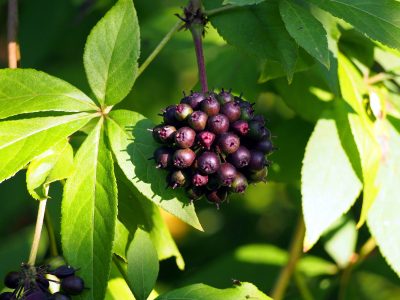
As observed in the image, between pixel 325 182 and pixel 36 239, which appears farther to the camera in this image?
pixel 325 182

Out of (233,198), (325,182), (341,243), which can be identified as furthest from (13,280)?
(233,198)

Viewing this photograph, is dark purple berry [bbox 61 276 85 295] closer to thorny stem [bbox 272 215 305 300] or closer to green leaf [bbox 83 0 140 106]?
green leaf [bbox 83 0 140 106]

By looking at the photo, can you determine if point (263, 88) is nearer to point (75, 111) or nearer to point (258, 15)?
point (258, 15)

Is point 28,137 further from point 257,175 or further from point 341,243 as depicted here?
point 341,243

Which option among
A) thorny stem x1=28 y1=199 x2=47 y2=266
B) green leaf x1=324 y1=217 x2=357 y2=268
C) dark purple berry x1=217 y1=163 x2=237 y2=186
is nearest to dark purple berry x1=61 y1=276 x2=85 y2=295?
thorny stem x1=28 y1=199 x2=47 y2=266

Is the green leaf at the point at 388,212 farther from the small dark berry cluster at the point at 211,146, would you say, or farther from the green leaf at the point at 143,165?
the green leaf at the point at 143,165

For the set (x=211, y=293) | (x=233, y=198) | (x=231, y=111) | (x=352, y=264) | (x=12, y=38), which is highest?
(x=231, y=111)

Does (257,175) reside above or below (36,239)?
above

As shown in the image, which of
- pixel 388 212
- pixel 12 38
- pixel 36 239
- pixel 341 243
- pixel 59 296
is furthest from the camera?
pixel 341 243
